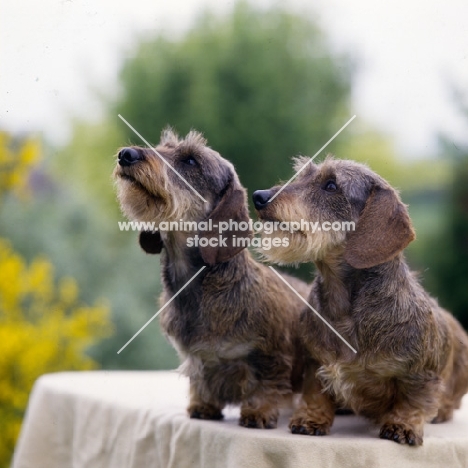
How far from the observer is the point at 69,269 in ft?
20.4

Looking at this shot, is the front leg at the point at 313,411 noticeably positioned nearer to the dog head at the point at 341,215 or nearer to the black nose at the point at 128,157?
the dog head at the point at 341,215

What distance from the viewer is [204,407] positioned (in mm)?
2770

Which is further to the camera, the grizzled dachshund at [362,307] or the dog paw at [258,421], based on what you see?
the dog paw at [258,421]

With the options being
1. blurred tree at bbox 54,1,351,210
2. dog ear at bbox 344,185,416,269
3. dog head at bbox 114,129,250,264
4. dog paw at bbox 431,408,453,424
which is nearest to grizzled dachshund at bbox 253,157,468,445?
dog ear at bbox 344,185,416,269

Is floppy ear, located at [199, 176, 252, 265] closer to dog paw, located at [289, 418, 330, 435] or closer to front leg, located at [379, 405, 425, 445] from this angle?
dog paw, located at [289, 418, 330, 435]

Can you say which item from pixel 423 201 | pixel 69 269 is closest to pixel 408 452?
pixel 423 201

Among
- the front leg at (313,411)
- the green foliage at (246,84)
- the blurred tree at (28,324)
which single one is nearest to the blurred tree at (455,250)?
the green foliage at (246,84)

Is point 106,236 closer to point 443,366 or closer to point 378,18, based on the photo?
point 378,18

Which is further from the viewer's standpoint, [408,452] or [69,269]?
[69,269]

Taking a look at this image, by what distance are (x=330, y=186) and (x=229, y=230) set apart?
418 millimetres

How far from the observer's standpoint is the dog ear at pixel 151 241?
2893mm

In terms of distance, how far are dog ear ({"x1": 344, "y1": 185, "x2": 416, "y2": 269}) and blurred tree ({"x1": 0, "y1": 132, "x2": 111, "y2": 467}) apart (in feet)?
8.77

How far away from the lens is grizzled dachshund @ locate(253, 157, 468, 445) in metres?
2.41

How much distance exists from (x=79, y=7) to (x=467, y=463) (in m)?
2.44
